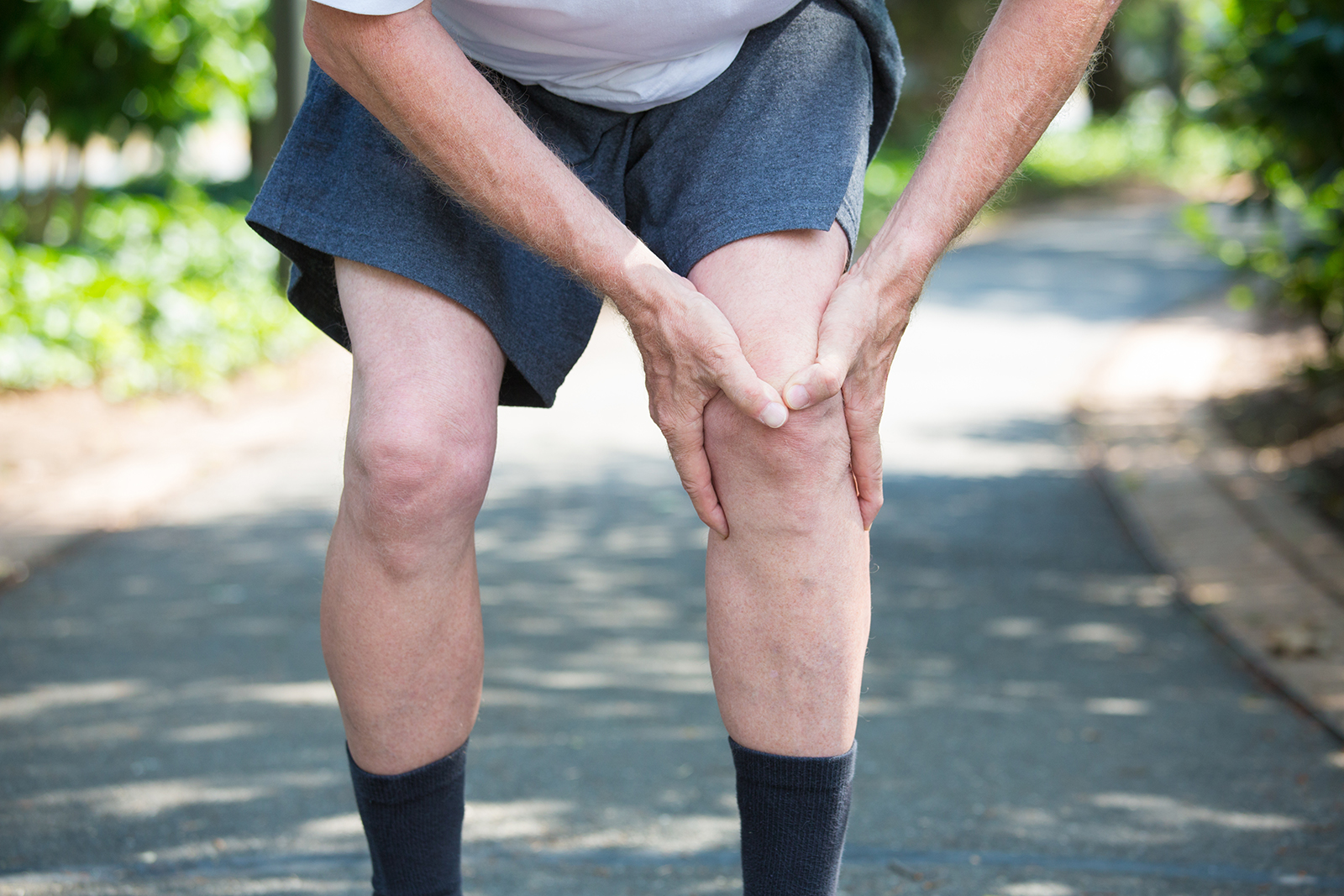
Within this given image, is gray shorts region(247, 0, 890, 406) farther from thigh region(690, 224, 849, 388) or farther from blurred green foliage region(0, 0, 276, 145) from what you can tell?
blurred green foliage region(0, 0, 276, 145)

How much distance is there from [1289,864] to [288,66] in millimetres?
6518

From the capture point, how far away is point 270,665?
3.01 metres

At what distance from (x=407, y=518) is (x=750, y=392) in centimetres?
41

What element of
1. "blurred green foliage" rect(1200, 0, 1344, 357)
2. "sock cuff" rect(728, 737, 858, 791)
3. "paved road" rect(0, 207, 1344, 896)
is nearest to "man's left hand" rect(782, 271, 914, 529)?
"sock cuff" rect(728, 737, 858, 791)

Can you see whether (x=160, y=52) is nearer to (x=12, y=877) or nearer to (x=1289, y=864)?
(x=12, y=877)

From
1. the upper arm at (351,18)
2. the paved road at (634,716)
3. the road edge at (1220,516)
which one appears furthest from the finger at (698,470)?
the road edge at (1220,516)

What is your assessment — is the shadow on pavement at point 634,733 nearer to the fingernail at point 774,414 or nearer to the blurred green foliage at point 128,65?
the fingernail at point 774,414

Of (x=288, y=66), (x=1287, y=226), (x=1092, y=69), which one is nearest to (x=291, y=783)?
(x=1092, y=69)

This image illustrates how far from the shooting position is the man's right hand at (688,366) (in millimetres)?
1403

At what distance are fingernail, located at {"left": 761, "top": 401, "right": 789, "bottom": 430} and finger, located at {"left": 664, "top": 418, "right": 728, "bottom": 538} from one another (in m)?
0.13

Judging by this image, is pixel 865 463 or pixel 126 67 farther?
pixel 126 67

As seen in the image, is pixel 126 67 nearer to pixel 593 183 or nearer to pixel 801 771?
pixel 593 183

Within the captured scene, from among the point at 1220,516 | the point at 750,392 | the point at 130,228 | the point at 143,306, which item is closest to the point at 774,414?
the point at 750,392

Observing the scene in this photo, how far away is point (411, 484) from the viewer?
1.47m
